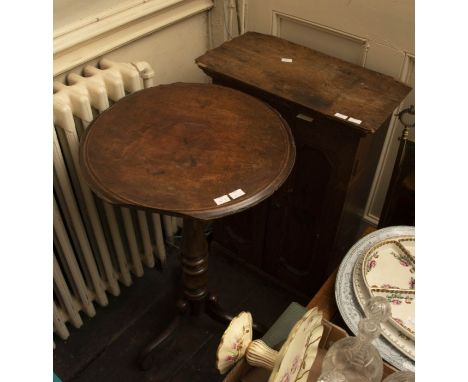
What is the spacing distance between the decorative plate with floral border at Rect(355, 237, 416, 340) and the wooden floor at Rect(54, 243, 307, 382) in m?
0.80

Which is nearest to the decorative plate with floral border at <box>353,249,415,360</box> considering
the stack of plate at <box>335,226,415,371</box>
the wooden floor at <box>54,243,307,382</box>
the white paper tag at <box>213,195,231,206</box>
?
the stack of plate at <box>335,226,415,371</box>

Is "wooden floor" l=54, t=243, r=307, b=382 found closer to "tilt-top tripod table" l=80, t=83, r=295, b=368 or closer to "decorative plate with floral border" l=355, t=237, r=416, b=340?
"tilt-top tripod table" l=80, t=83, r=295, b=368

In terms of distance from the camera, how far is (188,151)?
4.51ft

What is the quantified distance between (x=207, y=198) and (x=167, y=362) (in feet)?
3.38

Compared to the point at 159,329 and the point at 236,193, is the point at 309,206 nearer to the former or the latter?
the point at 236,193

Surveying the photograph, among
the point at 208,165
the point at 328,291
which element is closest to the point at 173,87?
the point at 208,165

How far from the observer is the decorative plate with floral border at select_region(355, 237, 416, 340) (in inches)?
48.2

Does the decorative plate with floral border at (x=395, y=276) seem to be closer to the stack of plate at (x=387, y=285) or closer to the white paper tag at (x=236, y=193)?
the stack of plate at (x=387, y=285)

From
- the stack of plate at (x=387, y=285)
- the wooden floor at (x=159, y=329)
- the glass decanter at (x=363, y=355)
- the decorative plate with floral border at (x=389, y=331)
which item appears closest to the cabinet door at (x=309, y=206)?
the wooden floor at (x=159, y=329)

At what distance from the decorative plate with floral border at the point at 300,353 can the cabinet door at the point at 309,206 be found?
857 millimetres

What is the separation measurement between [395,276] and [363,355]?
0.48 m

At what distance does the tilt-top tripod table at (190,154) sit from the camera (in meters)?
1.22

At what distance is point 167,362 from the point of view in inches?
75.4
